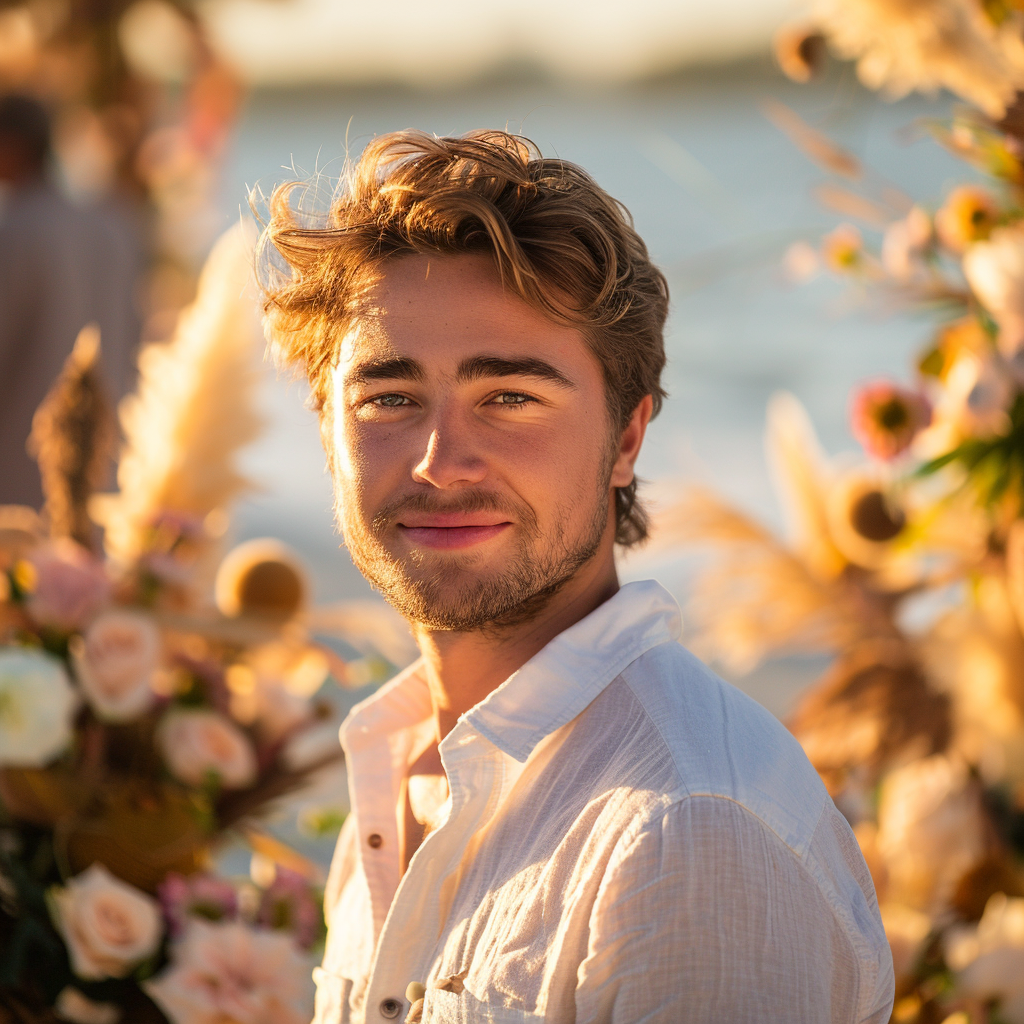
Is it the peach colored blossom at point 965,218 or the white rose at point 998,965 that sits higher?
the peach colored blossom at point 965,218

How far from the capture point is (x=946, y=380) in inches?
64.3

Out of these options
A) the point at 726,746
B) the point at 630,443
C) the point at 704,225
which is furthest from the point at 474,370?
the point at 704,225

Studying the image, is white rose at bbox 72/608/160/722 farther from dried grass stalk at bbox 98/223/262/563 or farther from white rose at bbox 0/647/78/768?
dried grass stalk at bbox 98/223/262/563

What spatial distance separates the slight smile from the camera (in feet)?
3.62

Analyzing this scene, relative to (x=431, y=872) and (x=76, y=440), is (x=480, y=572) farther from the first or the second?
(x=76, y=440)

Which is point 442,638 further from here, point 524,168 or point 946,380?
point 946,380

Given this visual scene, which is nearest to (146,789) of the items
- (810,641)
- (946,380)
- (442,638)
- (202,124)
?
(442,638)

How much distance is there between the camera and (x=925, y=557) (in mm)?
1717

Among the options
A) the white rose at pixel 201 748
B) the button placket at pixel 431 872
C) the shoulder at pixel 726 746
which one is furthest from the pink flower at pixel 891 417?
the white rose at pixel 201 748

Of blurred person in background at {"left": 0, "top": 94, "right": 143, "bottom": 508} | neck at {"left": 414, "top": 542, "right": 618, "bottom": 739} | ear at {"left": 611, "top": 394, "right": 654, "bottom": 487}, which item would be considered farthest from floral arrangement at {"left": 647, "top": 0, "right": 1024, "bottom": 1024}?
blurred person in background at {"left": 0, "top": 94, "right": 143, "bottom": 508}

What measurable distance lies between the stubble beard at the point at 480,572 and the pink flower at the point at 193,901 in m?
0.54

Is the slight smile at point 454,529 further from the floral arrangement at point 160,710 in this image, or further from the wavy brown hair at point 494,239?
the floral arrangement at point 160,710

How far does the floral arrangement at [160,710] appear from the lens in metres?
1.42

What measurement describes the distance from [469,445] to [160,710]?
29.4 inches
